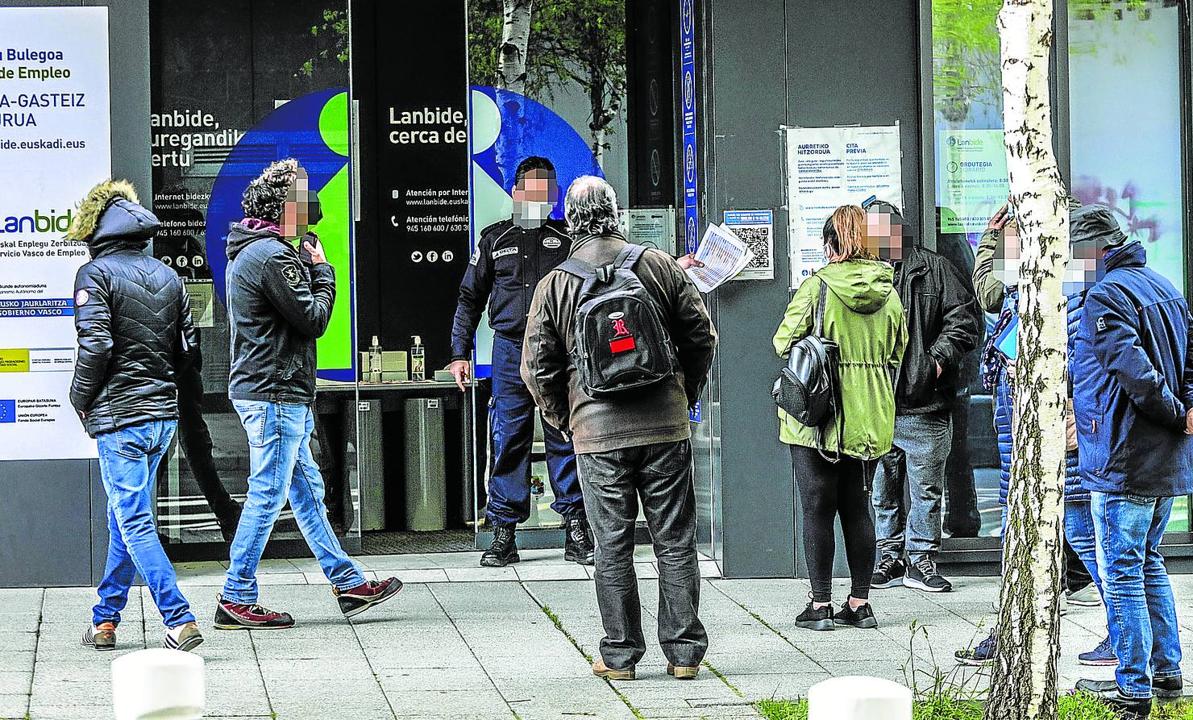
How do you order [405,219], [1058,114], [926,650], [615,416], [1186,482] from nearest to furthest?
[1186,482]
[615,416]
[926,650]
[1058,114]
[405,219]

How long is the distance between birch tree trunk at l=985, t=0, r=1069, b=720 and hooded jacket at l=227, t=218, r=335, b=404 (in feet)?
11.2

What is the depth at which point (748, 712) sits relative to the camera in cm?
601

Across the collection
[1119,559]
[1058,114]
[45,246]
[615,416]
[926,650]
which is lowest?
[926,650]

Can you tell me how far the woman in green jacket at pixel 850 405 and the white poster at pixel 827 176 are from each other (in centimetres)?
125

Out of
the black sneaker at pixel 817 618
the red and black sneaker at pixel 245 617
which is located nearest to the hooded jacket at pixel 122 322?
the red and black sneaker at pixel 245 617

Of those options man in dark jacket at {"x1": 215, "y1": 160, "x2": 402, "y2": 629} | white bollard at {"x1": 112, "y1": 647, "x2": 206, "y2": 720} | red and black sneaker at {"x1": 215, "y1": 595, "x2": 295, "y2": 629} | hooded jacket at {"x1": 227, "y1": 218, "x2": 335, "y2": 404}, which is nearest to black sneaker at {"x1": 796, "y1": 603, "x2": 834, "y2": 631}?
man in dark jacket at {"x1": 215, "y1": 160, "x2": 402, "y2": 629}

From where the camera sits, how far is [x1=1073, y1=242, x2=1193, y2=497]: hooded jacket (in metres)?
5.77

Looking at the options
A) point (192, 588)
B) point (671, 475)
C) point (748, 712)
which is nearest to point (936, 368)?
point (671, 475)

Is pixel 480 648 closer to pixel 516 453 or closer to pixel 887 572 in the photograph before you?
pixel 516 453

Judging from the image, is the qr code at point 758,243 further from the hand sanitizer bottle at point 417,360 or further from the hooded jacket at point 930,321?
the hand sanitizer bottle at point 417,360

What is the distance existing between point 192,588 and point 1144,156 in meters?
6.09

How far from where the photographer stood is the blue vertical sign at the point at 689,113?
909 cm

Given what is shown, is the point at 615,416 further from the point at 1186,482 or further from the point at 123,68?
the point at 123,68

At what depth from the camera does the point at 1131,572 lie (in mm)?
5895
